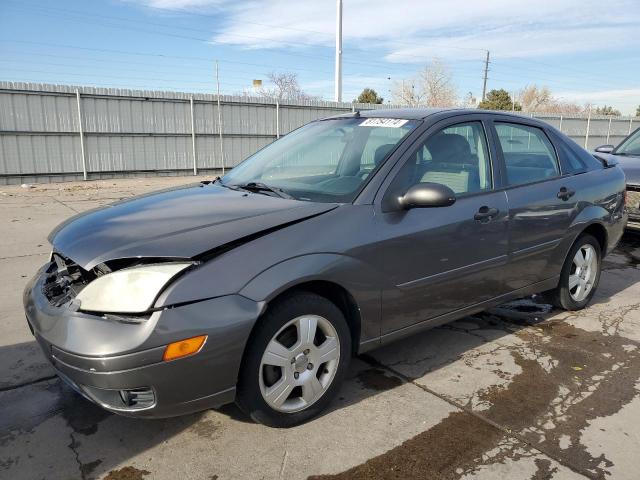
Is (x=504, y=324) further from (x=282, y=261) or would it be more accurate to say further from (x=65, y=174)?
(x=65, y=174)

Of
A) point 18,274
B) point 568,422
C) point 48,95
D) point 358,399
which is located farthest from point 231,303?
point 48,95

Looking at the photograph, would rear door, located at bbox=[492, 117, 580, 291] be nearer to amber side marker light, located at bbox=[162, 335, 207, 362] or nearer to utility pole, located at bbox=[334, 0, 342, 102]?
amber side marker light, located at bbox=[162, 335, 207, 362]

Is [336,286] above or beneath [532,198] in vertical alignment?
beneath

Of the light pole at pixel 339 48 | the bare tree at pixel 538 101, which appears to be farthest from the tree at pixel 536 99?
the light pole at pixel 339 48

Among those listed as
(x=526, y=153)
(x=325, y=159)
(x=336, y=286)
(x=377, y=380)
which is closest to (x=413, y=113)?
(x=325, y=159)

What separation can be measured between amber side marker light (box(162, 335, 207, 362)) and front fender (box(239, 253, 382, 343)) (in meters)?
0.28

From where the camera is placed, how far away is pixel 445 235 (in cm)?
320

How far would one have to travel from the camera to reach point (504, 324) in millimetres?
4320

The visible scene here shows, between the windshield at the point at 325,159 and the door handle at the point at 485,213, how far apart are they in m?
0.71

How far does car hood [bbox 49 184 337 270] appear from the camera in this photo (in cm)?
240

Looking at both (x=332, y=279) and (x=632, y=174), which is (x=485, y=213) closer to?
(x=332, y=279)

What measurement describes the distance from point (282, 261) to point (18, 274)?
4272 mm

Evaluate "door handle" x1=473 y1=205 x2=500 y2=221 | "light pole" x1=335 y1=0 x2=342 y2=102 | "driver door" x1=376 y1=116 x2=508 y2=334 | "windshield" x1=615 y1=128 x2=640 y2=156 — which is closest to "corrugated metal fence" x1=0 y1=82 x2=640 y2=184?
"light pole" x1=335 y1=0 x2=342 y2=102

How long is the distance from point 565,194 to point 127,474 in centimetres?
363
